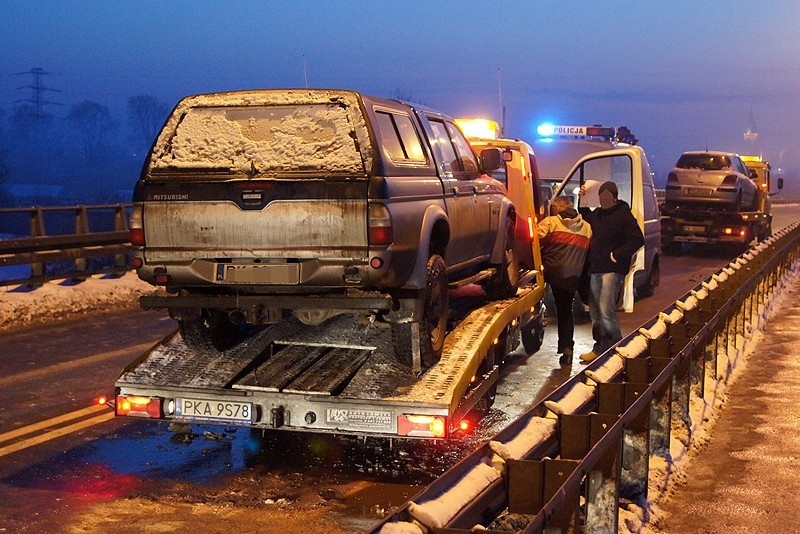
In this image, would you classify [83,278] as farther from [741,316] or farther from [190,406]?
[190,406]

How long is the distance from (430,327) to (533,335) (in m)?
5.14

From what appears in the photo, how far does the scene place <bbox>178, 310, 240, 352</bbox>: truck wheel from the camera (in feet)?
25.2

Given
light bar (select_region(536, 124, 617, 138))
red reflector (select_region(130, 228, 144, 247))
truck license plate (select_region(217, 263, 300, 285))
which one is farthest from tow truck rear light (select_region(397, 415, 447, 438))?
light bar (select_region(536, 124, 617, 138))

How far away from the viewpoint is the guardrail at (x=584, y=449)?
387cm

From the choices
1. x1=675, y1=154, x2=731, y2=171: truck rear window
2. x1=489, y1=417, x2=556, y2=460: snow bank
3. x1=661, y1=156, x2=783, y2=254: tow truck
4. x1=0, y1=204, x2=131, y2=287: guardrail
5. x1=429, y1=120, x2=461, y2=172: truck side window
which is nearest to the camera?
x1=489, y1=417, x2=556, y2=460: snow bank

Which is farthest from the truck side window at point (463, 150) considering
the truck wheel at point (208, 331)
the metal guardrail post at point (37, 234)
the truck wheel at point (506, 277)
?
the metal guardrail post at point (37, 234)

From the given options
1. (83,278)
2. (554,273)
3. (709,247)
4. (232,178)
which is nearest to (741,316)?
(554,273)

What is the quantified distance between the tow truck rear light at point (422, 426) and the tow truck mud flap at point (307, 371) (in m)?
0.48

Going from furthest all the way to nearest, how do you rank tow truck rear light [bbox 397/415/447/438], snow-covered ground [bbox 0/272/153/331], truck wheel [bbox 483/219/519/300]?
snow-covered ground [bbox 0/272/153/331] < truck wheel [bbox 483/219/519/300] < tow truck rear light [bbox 397/415/447/438]

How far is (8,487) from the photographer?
6.80 meters

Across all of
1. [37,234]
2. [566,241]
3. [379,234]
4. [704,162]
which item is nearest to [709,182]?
[704,162]

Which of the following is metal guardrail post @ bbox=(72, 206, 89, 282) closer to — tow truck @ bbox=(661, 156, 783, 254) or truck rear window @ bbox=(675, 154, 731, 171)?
tow truck @ bbox=(661, 156, 783, 254)

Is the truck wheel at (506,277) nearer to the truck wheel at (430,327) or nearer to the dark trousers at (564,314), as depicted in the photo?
the dark trousers at (564,314)

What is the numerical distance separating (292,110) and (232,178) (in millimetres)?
664
